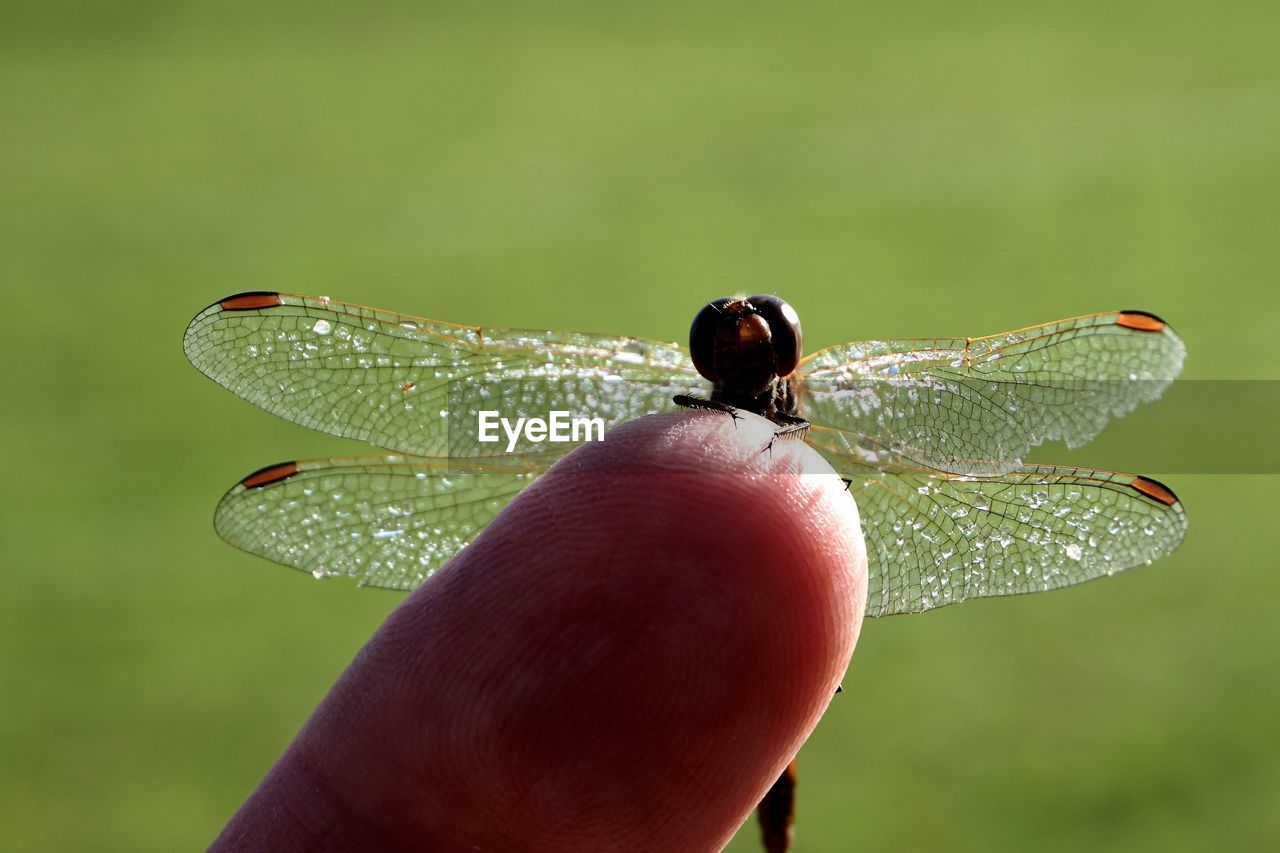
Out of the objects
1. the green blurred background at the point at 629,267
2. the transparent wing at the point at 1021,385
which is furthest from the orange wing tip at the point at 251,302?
the green blurred background at the point at 629,267

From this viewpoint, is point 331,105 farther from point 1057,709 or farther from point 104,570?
point 1057,709

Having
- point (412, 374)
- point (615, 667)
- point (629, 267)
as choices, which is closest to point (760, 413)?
point (412, 374)

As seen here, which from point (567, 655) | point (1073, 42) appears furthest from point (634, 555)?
point (1073, 42)

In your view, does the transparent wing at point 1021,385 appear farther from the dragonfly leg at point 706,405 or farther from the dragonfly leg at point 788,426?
the dragonfly leg at point 706,405

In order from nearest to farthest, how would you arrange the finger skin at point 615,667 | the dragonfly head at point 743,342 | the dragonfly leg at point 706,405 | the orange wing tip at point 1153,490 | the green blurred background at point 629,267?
the finger skin at point 615,667, the dragonfly leg at point 706,405, the orange wing tip at point 1153,490, the dragonfly head at point 743,342, the green blurred background at point 629,267

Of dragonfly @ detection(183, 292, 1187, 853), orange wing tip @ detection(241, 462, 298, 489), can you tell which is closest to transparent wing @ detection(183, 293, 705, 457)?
dragonfly @ detection(183, 292, 1187, 853)

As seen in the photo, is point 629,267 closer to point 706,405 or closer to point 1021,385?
point 1021,385
